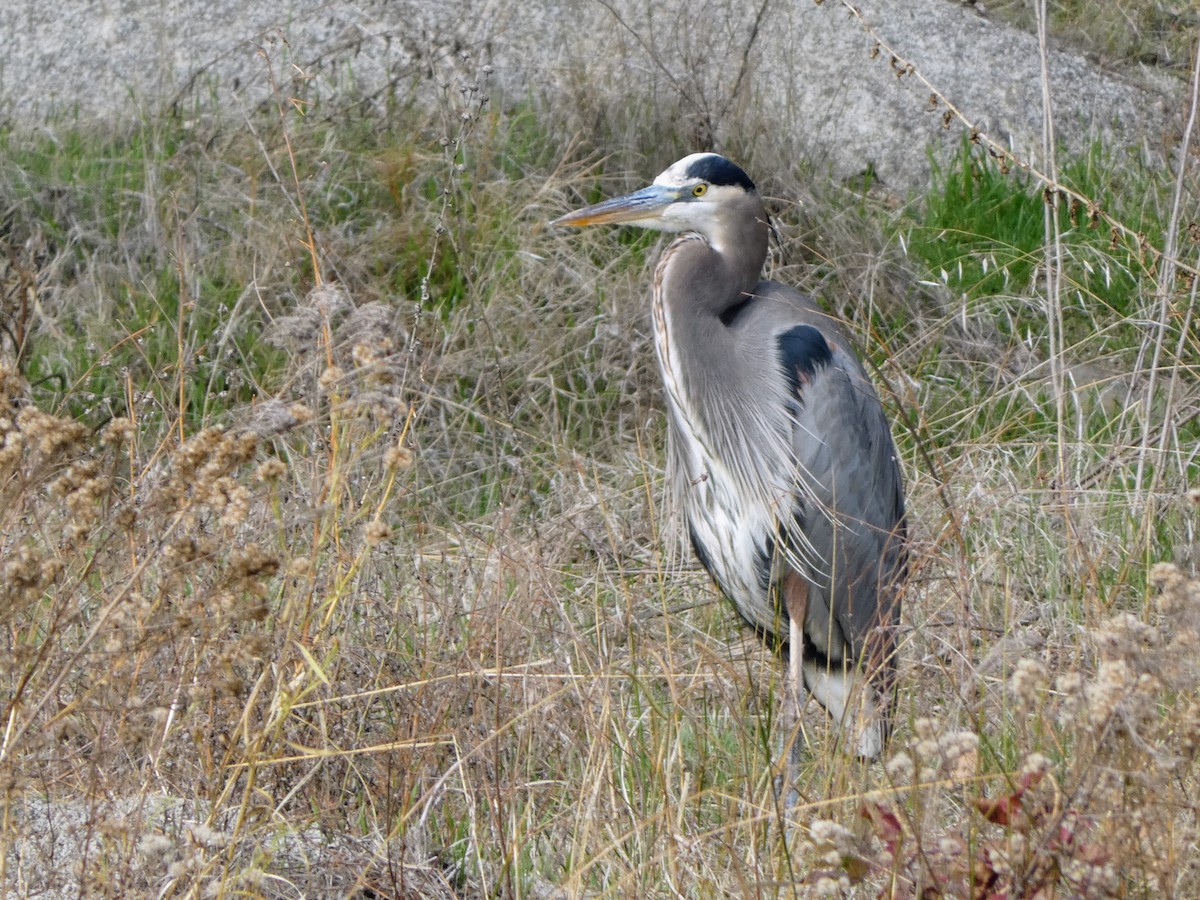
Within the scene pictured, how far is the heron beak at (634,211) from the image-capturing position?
346cm

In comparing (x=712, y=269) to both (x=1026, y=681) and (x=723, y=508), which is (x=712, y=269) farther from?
(x=1026, y=681)

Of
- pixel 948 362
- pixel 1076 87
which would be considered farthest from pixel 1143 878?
pixel 1076 87

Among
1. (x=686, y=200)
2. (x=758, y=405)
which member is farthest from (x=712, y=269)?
(x=758, y=405)

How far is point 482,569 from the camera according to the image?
3.62m

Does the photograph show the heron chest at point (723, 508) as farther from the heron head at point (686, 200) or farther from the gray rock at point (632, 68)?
the gray rock at point (632, 68)

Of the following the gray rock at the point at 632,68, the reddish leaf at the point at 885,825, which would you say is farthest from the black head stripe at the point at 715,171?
the reddish leaf at the point at 885,825

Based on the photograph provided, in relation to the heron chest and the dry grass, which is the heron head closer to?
the heron chest

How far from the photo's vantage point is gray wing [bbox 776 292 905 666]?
340cm

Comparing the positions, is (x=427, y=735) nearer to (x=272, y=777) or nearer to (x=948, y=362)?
(x=272, y=777)

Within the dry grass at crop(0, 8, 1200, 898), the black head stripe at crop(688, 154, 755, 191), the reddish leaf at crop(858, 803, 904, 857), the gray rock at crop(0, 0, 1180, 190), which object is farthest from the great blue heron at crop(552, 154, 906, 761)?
the gray rock at crop(0, 0, 1180, 190)

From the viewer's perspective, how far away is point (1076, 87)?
604 centimetres

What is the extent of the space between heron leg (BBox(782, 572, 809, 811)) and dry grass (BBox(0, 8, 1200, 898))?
0.24ft

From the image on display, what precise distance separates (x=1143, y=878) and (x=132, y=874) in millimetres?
1166

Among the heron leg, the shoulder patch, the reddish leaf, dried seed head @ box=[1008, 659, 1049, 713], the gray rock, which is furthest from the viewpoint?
the gray rock
